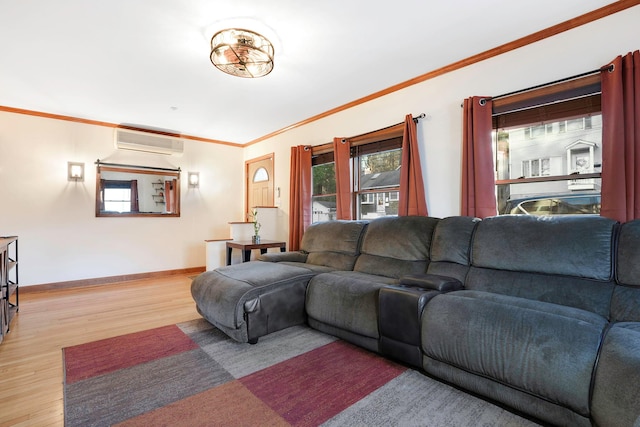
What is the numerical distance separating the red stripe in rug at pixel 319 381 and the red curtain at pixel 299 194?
2339 millimetres

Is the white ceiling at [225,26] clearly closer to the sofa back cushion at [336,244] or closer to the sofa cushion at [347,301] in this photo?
the sofa back cushion at [336,244]

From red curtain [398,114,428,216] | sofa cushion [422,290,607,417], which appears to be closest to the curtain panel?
red curtain [398,114,428,216]

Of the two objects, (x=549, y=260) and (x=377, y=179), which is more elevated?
(x=377, y=179)

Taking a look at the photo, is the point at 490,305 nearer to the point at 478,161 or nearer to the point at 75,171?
the point at 478,161

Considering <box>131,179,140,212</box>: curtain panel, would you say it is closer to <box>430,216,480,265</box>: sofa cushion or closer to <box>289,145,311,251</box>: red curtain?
<box>289,145,311,251</box>: red curtain

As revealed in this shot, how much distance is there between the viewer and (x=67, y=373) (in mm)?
2021

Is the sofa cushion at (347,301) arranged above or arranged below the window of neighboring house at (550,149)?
below

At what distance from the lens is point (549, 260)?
6.40ft

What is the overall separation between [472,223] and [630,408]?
1.50 m

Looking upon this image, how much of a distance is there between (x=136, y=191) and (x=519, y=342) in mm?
5379

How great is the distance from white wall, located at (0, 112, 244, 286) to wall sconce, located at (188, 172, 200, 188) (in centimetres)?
8

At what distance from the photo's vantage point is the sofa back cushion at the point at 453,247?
7.79ft

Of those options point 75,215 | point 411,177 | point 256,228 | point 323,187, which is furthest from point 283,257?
point 75,215

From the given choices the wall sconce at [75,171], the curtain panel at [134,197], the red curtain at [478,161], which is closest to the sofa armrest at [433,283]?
the red curtain at [478,161]
